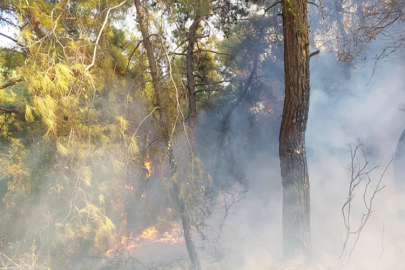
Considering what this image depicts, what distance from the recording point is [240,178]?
9648 mm

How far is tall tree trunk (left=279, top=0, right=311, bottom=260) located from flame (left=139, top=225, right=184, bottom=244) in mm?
3820

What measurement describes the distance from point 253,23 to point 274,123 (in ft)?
10.9

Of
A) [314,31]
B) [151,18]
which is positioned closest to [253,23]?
[314,31]

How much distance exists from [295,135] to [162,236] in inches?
199

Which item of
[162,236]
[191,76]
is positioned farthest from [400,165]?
[162,236]

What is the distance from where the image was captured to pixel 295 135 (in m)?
4.22

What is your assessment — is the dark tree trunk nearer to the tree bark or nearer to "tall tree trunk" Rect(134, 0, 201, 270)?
"tall tree trunk" Rect(134, 0, 201, 270)

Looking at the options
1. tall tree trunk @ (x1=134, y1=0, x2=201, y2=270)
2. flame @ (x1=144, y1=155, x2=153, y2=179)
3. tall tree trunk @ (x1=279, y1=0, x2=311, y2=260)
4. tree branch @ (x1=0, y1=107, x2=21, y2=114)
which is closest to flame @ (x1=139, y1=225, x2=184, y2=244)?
flame @ (x1=144, y1=155, x2=153, y2=179)

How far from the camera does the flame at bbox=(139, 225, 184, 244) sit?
7328 millimetres

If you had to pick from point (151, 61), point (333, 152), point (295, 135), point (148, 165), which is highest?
point (333, 152)

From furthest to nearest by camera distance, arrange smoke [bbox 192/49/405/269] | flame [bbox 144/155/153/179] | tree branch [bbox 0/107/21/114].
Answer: smoke [bbox 192/49/405/269], flame [bbox 144/155/153/179], tree branch [bbox 0/107/21/114]

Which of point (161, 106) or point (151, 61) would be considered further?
point (161, 106)

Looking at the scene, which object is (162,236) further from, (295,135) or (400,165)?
(400,165)

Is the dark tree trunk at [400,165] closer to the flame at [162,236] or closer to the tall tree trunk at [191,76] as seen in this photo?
the tall tree trunk at [191,76]
